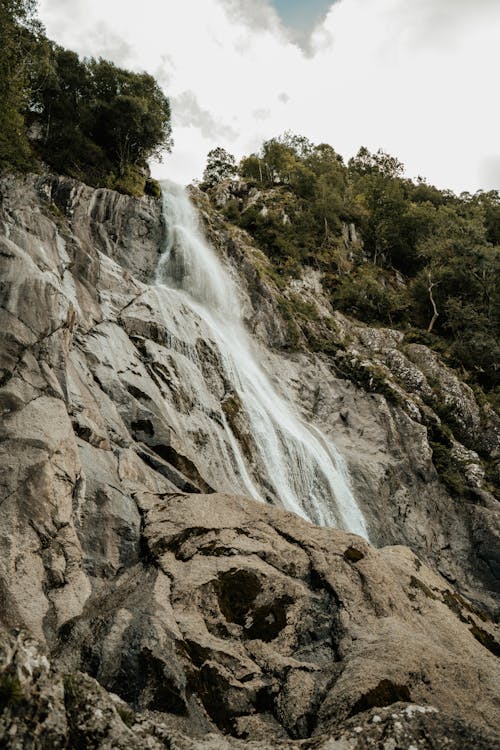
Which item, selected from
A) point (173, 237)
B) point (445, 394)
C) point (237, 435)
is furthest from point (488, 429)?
point (173, 237)

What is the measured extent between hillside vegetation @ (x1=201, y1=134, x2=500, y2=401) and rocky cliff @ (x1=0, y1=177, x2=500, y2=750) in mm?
24421

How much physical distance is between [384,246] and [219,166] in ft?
104

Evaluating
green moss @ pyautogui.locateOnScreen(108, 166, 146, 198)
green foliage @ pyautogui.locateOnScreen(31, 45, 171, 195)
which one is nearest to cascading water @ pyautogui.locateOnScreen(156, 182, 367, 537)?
green moss @ pyautogui.locateOnScreen(108, 166, 146, 198)

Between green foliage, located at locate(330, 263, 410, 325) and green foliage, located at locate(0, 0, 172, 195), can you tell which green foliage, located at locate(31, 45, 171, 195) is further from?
green foliage, located at locate(330, 263, 410, 325)

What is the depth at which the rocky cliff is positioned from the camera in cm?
541

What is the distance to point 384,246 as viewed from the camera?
53.6 m

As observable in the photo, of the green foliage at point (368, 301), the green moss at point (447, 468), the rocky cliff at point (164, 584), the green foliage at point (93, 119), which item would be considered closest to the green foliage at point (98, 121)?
the green foliage at point (93, 119)

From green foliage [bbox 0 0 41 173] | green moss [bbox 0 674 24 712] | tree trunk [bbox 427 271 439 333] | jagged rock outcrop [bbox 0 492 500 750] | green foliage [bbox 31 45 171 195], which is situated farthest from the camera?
tree trunk [bbox 427 271 439 333]

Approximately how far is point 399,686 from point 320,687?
1.08 metres

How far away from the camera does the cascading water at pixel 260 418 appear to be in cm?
2048

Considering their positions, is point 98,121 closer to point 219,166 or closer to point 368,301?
point 368,301

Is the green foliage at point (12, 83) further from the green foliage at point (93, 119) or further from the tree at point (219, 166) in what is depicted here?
the tree at point (219, 166)

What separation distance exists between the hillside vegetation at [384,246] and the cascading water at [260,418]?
7.94 meters

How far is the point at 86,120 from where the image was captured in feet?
120
